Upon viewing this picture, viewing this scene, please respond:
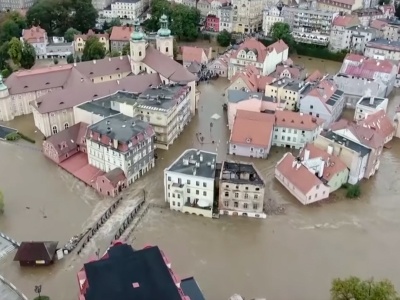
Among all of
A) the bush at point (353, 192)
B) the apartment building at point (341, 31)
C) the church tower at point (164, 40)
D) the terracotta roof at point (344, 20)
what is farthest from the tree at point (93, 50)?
the bush at point (353, 192)

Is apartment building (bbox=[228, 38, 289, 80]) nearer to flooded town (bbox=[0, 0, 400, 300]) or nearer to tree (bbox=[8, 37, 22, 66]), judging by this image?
flooded town (bbox=[0, 0, 400, 300])

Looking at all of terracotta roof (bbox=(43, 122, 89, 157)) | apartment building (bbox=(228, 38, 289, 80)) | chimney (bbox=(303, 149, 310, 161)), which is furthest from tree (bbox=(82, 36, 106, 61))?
chimney (bbox=(303, 149, 310, 161))

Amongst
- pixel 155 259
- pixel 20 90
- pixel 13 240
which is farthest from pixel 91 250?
pixel 20 90

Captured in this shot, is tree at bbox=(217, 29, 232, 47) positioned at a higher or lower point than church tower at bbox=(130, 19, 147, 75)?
lower

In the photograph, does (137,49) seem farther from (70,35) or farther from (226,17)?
(226,17)

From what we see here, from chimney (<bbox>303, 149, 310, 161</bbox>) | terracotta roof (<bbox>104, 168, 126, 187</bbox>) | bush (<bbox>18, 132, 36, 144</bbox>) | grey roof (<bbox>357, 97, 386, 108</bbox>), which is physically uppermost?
grey roof (<bbox>357, 97, 386, 108</bbox>)

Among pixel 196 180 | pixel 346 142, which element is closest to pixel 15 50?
pixel 196 180

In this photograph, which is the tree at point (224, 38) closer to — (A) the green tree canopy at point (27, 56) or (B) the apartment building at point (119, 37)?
(B) the apartment building at point (119, 37)
